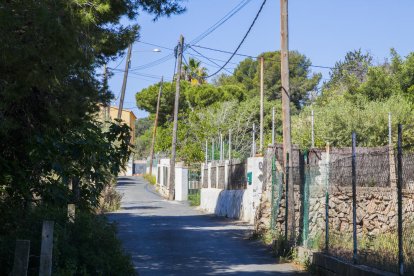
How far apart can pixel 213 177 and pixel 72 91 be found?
2331cm

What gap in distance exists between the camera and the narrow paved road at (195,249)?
1352cm

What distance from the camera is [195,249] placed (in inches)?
663

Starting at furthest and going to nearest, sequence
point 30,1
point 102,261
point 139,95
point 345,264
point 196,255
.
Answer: point 139,95
point 196,255
point 345,264
point 102,261
point 30,1

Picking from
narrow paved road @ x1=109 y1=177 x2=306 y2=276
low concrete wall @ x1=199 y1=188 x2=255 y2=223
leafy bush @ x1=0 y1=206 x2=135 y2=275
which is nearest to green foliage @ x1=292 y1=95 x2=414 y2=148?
low concrete wall @ x1=199 y1=188 x2=255 y2=223

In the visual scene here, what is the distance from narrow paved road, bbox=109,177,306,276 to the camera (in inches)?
532

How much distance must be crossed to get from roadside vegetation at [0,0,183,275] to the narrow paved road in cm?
240

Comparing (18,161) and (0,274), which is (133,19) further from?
(0,274)

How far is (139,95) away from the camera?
67750mm

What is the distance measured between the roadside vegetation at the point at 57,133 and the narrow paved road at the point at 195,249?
2401 mm

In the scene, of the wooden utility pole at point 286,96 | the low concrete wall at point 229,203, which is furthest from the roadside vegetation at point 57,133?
the low concrete wall at point 229,203

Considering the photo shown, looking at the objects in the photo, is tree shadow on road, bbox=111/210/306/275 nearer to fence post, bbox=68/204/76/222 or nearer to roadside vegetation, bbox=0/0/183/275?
roadside vegetation, bbox=0/0/183/275

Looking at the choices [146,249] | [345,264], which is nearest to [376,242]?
[345,264]

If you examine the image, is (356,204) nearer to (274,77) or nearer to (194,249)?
(194,249)

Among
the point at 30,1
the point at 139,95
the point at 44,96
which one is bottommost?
the point at 44,96
